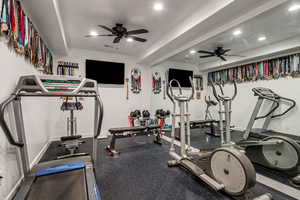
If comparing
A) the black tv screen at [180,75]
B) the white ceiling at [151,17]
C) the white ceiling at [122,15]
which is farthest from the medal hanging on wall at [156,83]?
the white ceiling at [122,15]

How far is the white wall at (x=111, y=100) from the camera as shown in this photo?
15.0ft

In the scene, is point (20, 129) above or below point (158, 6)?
below

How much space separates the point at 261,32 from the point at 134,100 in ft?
14.5

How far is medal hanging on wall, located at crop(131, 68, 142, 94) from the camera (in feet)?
17.8

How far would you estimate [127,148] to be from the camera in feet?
11.7

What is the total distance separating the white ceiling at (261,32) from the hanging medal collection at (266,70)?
0.50m

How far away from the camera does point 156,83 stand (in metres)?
5.90

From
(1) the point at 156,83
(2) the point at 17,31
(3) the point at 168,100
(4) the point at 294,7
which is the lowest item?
(3) the point at 168,100

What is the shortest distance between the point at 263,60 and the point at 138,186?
15.7 feet

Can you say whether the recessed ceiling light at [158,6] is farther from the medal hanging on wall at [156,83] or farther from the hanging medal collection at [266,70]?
the hanging medal collection at [266,70]

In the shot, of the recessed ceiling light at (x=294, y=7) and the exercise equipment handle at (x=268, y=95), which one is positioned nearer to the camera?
the recessed ceiling light at (x=294, y=7)

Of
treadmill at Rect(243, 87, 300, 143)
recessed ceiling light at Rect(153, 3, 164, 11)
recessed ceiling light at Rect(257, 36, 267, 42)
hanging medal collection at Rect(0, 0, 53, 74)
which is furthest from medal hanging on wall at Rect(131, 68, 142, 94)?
recessed ceiling light at Rect(257, 36, 267, 42)

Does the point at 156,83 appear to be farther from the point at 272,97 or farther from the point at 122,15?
the point at 272,97

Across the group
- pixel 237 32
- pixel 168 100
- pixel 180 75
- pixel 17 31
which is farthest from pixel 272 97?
pixel 17 31
